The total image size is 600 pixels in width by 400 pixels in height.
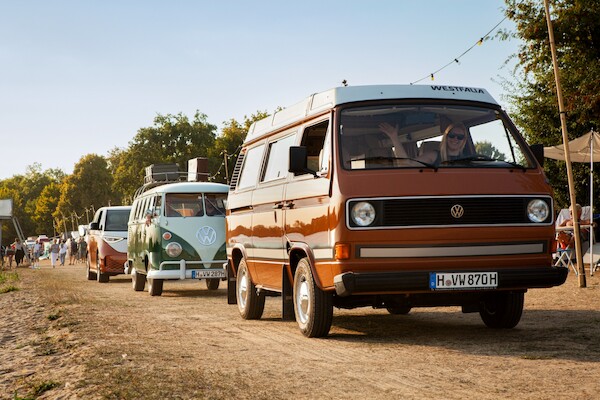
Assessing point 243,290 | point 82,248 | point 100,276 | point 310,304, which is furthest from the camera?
point 82,248

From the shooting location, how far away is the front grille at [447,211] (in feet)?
28.6

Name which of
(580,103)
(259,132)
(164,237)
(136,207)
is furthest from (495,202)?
(580,103)

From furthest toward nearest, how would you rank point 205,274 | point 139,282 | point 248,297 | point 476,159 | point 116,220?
1. point 116,220
2. point 139,282
3. point 205,274
4. point 248,297
5. point 476,159

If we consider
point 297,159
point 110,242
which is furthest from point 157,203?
point 297,159

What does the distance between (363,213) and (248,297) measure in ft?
12.8

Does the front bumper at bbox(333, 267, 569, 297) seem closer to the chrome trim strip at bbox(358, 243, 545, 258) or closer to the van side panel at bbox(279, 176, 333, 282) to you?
the chrome trim strip at bbox(358, 243, 545, 258)

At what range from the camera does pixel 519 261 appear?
9008 mm

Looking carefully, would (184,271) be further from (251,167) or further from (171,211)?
(251,167)

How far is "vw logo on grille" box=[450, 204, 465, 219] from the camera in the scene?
881 centimetres

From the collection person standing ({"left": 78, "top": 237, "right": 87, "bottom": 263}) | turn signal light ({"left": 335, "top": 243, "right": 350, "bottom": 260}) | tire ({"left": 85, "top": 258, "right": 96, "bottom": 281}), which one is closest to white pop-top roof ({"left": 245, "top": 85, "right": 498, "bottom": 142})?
turn signal light ({"left": 335, "top": 243, "right": 350, "bottom": 260})

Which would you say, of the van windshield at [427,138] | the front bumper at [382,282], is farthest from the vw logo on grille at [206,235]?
the front bumper at [382,282]

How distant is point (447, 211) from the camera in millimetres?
Result: 8797

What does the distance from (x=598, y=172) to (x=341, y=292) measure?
831 inches

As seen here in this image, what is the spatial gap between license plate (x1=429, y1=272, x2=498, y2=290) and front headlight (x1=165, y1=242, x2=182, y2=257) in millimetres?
10585
